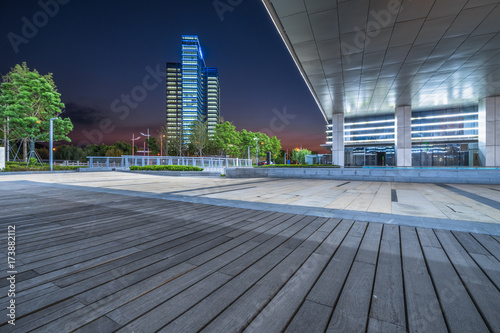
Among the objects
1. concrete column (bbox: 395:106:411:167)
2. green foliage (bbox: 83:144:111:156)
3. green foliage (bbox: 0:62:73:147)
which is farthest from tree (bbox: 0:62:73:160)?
green foliage (bbox: 83:144:111:156)

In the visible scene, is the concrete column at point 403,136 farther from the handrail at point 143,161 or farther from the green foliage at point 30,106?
the green foliage at point 30,106

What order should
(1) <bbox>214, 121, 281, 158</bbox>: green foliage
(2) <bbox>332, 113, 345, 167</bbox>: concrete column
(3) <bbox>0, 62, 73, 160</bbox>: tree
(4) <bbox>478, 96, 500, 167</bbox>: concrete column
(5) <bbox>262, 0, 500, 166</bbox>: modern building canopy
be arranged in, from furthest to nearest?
(1) <bbox>214, 121, 281, 158</bbox>: green foliage < (2) <bbox>332, 113, 345, 167</bbox>: concrete column < (3) <bbox>0, 62, 73, 160</bbox>: tree < (4) <bbox>478, 96, 500, 167</bbox>: concrete column < (5) <bbox>262, 0, 500, 166</bbox>: modern building canopy

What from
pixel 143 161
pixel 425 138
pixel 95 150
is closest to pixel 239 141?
pixel 143 161

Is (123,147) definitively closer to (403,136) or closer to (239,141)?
(239,141)

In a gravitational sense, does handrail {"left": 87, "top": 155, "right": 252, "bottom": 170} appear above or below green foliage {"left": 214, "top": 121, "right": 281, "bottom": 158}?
below

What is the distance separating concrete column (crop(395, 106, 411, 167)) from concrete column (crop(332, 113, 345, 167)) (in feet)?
18.4

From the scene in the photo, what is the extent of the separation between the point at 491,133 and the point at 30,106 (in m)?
48.0

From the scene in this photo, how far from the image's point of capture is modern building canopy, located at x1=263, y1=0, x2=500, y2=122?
863 centimetres

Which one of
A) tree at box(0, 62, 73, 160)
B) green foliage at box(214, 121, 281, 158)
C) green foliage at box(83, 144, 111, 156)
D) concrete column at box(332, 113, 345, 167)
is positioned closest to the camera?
tree at box(0, 62, 73, 160)

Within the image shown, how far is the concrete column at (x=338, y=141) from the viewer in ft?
82.3

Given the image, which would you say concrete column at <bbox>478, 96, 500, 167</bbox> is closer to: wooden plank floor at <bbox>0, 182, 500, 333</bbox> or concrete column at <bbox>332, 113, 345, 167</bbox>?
concrete column at <bbox>332, 113, 345, 167</bbox>

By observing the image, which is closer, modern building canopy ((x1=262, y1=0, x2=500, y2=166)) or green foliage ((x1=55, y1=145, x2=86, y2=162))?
modern building canopy ((x1=262, y1=0, x2=500, y2=166))

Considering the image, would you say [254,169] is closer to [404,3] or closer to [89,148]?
[404,3]

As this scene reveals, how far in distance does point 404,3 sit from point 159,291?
1174 cm
